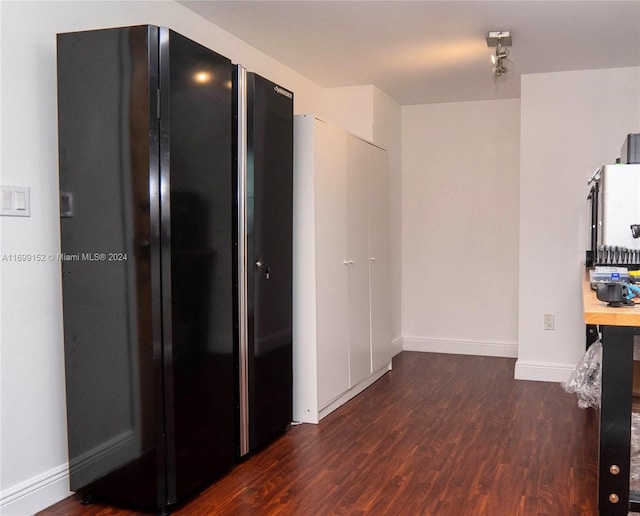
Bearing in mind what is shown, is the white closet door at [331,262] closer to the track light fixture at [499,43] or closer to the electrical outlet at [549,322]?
the track light fixture at [499,43]

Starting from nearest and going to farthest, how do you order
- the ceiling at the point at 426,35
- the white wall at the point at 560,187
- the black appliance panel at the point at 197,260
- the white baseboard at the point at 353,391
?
1. the black appliance panel at the point at 197,260
2. the ceiling at the point at 426,35
3. the white baseboard at the point at 353,391
4. the white wall at the point at 560,187

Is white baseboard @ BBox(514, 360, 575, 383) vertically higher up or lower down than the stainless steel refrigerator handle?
lower down

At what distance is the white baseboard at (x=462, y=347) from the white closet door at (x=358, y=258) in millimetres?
1525

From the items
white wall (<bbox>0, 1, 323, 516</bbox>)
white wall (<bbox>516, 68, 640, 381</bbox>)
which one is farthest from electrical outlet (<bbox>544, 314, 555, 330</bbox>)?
white wall (<bbox>0, 1, 323, 516</bbox>)

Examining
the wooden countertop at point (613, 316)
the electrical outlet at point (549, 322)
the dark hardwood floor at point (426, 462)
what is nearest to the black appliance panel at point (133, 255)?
the dark hardwood floor at point (426, 462)

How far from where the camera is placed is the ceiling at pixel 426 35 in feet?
10.7

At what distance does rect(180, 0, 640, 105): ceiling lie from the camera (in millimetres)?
3254

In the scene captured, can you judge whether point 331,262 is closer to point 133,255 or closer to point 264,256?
point 264,256

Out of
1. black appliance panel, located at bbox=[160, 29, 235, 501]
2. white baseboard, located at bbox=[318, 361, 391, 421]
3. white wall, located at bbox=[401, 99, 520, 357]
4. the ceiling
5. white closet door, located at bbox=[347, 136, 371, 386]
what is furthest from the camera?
white wall, located at bbox=[401, 99, 520, 357]

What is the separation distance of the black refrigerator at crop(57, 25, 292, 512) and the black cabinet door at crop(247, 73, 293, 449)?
1.38 ft

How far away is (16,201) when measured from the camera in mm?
2381

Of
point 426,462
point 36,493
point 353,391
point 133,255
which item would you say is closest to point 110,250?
point 133,255

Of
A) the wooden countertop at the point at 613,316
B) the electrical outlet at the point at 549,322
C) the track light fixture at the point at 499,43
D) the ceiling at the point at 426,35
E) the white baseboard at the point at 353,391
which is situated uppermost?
the ceiling at the point at 426,35

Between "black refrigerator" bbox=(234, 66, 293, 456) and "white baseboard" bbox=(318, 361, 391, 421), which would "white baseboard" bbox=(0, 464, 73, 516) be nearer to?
"black refrigerator" bbox=(234, 66, 293, 456)
